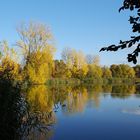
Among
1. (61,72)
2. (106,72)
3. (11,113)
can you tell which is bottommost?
(11,113)

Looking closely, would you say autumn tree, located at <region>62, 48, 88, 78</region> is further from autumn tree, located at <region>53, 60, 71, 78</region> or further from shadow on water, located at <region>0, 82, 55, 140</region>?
shadow on water, located at <region>0, 82, 55, 140</region>

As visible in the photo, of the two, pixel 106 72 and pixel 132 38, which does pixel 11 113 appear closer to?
pixel 132 38

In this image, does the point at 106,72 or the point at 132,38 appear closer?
the point at 132,38

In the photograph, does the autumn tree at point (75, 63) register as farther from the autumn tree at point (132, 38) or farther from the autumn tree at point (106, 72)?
the autumn tree at point (132, 38)

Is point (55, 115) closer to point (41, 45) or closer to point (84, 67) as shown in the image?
point (41, 45)


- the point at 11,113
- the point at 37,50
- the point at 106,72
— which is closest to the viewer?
the point at 11,113

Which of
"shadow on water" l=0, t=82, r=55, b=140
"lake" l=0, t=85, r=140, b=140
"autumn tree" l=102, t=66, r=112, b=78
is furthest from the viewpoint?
"autumn tree" l=102, t=66, r=112, b=78

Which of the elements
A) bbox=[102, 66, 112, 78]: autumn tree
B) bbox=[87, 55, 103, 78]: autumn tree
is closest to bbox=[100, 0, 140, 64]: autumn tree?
bbox=[87, 55, 103, 78]: autumn tree

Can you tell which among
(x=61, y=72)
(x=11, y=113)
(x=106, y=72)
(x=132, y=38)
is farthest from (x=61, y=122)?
(x=106, y=72)

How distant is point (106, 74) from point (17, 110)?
227 ft

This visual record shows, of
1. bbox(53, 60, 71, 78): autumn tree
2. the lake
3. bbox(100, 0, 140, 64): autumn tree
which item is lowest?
the lake

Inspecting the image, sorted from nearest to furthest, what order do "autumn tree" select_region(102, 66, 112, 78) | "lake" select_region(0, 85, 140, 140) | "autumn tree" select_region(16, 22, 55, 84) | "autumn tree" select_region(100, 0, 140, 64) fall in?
"autumn tree" select_region(100, 0, 140, 64) < "lake" select_region(0, 85, 140, 140) < "autumn tree" select_region(16, 22, 55, 84) < "autumn tree" select_region(102, 66, 112, 78)

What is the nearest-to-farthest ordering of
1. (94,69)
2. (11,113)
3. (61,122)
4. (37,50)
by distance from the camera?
1. (11,113)
2. (61,122)
3. (37,50)
4. (94,69)

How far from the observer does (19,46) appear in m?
41.3
